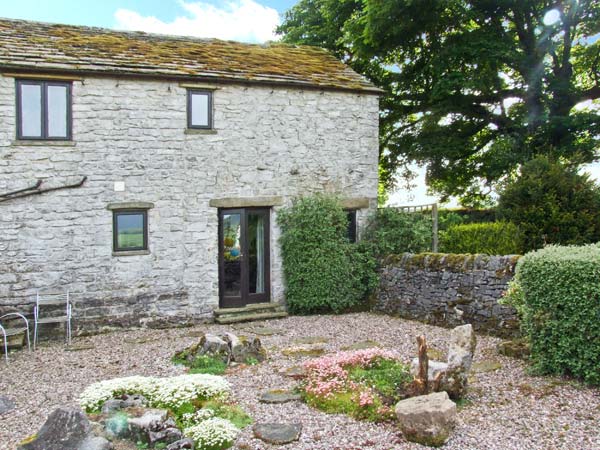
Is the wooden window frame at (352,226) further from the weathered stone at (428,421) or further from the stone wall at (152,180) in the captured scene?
the weathered stone at (428,421)

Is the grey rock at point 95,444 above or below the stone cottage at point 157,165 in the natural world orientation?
below

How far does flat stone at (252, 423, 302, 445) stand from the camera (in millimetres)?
4965

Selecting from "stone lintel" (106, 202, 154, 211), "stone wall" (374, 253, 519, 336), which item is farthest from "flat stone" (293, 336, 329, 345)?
"stone lintel" (106, 202, 154, 211)

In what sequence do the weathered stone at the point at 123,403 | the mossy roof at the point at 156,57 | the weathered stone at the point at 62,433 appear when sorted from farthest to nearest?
the mossy roof at the point at 156,57, the weathered stone at the point at 123,403, the weathered stone at the point at 62,433

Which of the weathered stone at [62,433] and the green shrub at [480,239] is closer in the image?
the weathered stone at [62,433]

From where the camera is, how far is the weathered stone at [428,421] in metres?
4.83

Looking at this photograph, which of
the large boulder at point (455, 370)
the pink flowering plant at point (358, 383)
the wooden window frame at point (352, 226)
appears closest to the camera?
the pink flowering plant at point (358, 383)

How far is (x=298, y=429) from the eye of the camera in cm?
519

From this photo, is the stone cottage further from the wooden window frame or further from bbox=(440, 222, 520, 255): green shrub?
bbox=(440, 222, 520, 255): green shrub

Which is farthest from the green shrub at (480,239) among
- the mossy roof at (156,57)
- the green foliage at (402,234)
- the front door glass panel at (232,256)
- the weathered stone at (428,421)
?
the weathered stone at (428,421)

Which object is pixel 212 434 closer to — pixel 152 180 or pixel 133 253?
pixel 133 253

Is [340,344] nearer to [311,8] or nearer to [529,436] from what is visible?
[529,436]

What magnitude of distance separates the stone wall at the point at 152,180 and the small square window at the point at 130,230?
174 millimetres

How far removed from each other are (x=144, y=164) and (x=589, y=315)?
8.54m
